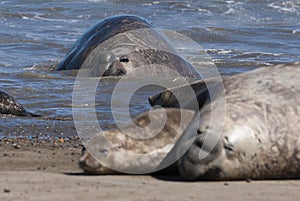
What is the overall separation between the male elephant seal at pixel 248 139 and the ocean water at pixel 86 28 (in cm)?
75

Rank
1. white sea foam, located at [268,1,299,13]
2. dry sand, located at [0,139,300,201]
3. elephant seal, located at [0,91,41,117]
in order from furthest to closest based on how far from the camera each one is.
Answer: white sea foam, located at [268,1,299,13] → elephant seal, located at [0,91,41,117] → dry sand, located at [0,139,300,201]

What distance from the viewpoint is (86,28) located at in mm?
18797

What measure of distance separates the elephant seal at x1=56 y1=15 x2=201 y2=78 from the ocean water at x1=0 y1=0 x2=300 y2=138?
305mm

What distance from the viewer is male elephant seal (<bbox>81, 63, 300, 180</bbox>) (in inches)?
212

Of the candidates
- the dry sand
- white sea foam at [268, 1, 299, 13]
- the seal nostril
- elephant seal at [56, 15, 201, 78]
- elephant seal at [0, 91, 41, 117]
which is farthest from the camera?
white sea foam at [268, 1, 299, 13]

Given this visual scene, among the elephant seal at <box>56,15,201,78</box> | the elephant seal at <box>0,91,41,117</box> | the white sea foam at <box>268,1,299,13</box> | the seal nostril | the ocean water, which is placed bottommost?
the white sea foam at <box>268,1,299,13</box>

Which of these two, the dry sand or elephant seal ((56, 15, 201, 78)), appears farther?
elephant seal ((56, 15, 201, 78))


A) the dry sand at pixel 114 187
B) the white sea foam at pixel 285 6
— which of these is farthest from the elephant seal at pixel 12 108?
the white sea foam at pixel 285 6

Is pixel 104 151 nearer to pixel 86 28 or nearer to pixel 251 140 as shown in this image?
pixel 251 140

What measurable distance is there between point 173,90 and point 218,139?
6.90 feet

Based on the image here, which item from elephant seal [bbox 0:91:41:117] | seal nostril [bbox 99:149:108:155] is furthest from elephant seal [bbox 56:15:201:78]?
seal nostril [bbox 99:149:108:155]

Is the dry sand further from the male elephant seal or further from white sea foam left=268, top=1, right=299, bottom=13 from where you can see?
white sea foam left=268, top=1, right=299, bottom=13

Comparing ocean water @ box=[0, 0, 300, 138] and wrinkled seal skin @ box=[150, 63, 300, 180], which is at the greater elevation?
A: wrinkled seal skin @ box=[150, 63, 300, 180]

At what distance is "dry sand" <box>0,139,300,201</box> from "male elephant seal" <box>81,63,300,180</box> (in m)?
0.09
